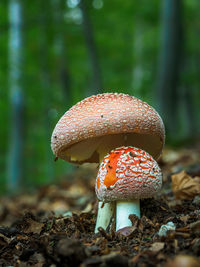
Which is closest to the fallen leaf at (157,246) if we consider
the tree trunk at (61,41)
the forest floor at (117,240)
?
the forest floor at (117,240)

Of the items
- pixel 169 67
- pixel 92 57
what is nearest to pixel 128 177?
pixel 169 67

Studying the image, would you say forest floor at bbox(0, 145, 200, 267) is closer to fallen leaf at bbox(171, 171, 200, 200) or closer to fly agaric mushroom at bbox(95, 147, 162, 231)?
fallen leaf at bbox(171, 171, 200, 200)

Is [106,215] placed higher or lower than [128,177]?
lower

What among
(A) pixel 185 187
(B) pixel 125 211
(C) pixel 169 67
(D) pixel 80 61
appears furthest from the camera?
(D) pixel 80 61

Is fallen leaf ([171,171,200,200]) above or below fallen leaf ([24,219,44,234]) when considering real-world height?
above

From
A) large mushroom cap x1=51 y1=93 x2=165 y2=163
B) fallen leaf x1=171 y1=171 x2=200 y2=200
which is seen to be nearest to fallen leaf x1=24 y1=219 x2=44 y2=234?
large mushroom cap x1=51 y1=93 x2=165 y2=163

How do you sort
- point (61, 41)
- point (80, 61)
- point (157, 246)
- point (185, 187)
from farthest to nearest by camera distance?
point (80, 61) < point (61, 41) < point (185, 187) < point (157, 246)

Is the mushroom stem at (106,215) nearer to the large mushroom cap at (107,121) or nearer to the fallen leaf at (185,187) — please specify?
the large mushroom cap at (107,121)

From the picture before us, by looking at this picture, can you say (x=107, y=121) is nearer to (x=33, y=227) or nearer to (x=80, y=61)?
(x=33, y=227)
